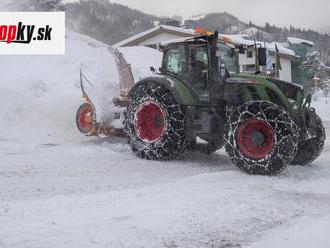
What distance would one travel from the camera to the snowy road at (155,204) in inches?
185

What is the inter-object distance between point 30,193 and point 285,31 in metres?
122

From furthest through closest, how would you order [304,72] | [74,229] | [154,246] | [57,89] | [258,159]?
1. [304,72]
2. [57,89]
3. [258,159]
4. [74,229]
5. [154,246]

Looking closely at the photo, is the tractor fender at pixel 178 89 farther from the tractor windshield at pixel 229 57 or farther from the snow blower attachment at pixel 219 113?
the tractor windshield at pixel 229 57

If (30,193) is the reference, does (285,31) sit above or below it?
above

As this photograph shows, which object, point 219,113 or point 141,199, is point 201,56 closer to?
point 219,113

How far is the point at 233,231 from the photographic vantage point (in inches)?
196

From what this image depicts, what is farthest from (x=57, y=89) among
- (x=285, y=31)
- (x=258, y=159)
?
(x=285, y=31)

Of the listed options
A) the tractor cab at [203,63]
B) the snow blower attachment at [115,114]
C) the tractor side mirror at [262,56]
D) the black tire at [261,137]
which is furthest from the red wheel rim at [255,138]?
the snow blower attachment at [115,114]

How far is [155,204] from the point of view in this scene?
5859 millimetres

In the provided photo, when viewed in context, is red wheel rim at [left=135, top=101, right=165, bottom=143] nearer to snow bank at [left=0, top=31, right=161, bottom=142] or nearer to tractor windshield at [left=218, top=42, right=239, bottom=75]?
tractor windshield at [left=218, top=42, right=239, bottom=75]

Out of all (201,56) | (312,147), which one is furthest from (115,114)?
(312,147)

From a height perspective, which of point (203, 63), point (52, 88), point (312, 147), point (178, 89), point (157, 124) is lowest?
point (312, 147)

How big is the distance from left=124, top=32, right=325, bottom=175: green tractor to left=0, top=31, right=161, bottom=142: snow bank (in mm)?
2110

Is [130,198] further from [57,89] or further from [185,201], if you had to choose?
[57,89]
